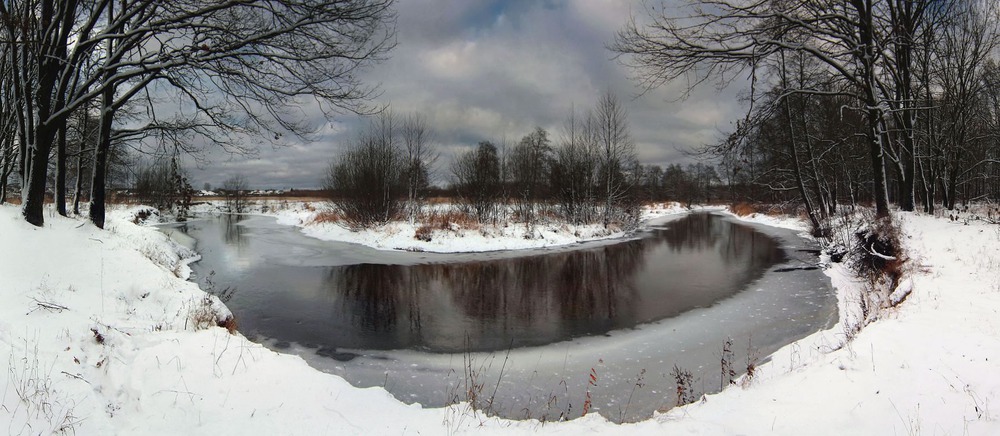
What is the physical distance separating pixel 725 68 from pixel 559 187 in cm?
2012

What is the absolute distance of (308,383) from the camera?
4.38 metres

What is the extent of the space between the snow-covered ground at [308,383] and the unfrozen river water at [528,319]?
1087 mm

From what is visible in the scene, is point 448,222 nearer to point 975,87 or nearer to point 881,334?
point 881,334

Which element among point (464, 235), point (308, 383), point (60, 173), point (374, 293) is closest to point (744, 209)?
point (464, 235)

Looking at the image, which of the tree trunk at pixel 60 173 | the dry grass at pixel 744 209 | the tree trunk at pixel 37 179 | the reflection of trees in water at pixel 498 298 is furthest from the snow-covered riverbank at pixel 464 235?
the dry grass at pixel 744 209

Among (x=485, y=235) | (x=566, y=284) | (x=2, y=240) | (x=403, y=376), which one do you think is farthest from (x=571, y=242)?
(x=2, y=240)

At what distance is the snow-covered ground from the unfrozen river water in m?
1.09

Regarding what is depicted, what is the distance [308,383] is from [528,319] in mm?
5031

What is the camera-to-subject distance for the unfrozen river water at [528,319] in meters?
5.61

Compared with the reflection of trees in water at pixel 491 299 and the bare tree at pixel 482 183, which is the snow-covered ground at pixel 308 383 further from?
the bare tree at pixel 482 183

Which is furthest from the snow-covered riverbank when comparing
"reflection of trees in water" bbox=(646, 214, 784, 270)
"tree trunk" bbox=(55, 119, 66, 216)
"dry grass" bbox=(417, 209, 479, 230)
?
"tree trunk" bbox=(55, 119, 66, 216)

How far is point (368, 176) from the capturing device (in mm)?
25422

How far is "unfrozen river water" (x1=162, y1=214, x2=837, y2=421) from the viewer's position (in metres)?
5.61

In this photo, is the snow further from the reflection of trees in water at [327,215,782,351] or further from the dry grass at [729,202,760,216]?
the dry grass at [729,202,760,216]
